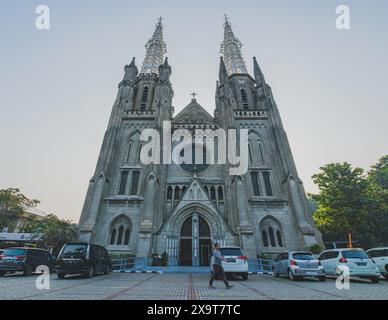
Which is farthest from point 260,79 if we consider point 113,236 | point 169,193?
point 113,236

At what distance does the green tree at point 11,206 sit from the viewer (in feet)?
117

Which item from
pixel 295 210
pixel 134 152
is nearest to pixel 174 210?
pixel 134 152

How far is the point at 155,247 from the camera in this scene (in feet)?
61.8

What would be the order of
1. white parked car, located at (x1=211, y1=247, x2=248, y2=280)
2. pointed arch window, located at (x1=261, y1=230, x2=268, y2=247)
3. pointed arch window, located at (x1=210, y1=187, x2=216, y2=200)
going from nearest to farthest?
1. white parked car, located at (x1=211, y1=247, x2=248, y2=280)
2. pointed arch window, located at (x1=261, y1=230, x2=268, y2=247)
3. pointed arch window, located at (x1=210, y1=187, x2=216, y2=200)

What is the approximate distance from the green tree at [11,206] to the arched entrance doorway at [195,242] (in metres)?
33.8

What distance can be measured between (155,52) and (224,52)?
47.2 ft

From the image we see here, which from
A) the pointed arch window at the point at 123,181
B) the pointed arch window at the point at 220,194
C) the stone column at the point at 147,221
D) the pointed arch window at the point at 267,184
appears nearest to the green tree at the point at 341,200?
the pointed arch window at the point at 267,184

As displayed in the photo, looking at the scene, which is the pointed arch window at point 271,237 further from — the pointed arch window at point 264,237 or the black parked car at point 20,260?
the black parked car at point 20,260

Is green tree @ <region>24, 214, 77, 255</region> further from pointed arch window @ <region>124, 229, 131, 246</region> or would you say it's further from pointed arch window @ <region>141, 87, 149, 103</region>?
pointed arch window @ <region>141, 87, 149, 103</region>

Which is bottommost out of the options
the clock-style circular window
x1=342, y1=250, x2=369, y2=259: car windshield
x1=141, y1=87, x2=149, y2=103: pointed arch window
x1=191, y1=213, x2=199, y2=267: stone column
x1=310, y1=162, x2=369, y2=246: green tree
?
x1=342, y1=250, x2=369, y2=259: car windshield

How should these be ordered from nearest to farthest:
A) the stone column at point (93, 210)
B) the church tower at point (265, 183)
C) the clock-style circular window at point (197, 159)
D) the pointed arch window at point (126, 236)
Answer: the stone column at point (93, 210) < the church tower at point (265, 183) < the pointed arch window at point (126, 236) < the clock-style circular window at point (197, 159)

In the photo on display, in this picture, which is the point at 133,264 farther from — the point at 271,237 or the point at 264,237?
the point at 271,237

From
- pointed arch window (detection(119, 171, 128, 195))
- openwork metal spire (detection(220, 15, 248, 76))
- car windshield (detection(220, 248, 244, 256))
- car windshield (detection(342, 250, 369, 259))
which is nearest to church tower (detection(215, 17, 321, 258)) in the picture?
openwork metal spire (detection(220, 15, 248, 76))

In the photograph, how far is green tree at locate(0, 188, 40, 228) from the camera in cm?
3562
